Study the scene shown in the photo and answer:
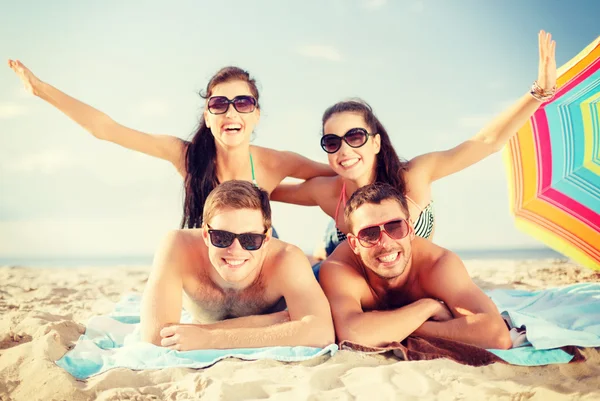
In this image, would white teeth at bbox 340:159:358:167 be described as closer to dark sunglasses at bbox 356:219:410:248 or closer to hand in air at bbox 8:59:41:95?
dark sunglasses at bbox 356:219:410:248

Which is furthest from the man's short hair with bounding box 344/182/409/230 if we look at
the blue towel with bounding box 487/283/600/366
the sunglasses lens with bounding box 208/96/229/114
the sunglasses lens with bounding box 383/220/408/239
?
the sunglasses lens with bounding box 208/96/229/114

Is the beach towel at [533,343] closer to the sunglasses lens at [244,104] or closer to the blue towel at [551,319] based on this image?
the blue towel at [551,319]

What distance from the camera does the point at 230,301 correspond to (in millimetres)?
4078

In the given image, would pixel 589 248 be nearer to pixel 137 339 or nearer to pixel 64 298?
pixel 137 339

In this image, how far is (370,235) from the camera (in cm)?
405

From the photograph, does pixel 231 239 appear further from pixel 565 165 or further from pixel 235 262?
pixel 565 165

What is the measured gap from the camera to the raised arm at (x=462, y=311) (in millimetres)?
3832

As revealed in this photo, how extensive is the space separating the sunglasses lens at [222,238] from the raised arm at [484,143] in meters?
2.14

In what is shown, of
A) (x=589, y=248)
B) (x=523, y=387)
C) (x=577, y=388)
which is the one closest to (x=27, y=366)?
(x=523, y=387)

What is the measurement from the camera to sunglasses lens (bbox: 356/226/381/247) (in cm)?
404

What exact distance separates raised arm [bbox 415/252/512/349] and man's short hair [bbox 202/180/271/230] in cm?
134

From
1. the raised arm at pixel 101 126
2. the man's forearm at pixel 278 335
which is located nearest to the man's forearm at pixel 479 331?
the man's forearm at pixel 278 335

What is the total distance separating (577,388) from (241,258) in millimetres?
2197

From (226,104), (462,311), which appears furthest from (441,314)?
(226,104)
